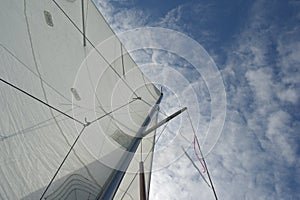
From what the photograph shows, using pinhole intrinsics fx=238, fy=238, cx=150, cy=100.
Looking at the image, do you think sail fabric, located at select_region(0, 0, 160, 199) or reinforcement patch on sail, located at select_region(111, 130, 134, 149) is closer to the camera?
sail fabric, located at select_region(0, 0, 160, 199)

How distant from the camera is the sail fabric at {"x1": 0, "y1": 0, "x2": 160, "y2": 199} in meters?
1.24

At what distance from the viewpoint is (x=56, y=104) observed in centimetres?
172

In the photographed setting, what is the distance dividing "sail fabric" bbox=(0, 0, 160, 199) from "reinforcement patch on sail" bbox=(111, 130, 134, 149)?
0.04ft

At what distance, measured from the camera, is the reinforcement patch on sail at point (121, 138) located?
2.62 metres

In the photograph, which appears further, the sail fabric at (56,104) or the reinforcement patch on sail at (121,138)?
the reinforcement patch on sail at (121,138)

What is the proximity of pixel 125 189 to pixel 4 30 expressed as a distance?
1.96 meters

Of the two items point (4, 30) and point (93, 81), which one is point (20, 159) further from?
point (93, 81)

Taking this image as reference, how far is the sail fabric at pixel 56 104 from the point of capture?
48.8 inches

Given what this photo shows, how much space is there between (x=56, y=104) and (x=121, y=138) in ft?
3.78

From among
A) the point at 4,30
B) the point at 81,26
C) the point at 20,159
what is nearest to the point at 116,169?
the point at 20,159

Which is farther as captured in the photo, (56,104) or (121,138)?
(121,138)

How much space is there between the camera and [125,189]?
262 cm

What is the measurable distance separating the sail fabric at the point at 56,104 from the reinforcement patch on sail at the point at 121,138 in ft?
0.04

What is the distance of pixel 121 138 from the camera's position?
2.74m
